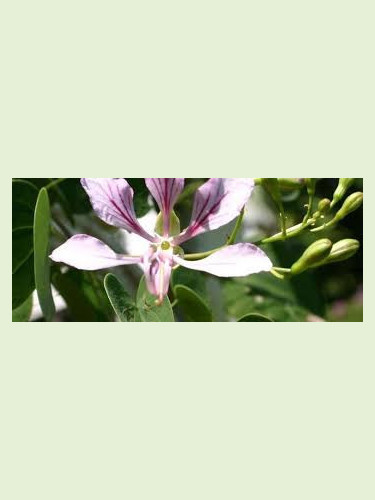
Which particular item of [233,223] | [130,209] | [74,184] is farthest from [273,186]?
[74,184]

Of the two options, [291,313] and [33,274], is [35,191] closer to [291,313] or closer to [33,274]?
[33,274]

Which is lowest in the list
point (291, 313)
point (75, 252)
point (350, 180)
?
point (291, 313)

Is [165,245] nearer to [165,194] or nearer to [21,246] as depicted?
[165,194]

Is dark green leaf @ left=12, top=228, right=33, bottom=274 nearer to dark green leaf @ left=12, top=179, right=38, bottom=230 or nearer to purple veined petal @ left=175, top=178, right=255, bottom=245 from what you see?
dark green leaf @ left=12, top=179, right=38, bottom=230

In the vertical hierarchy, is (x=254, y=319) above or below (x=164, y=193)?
below

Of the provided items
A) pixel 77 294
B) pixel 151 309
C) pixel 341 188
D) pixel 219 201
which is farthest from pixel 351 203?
pixel 77 294

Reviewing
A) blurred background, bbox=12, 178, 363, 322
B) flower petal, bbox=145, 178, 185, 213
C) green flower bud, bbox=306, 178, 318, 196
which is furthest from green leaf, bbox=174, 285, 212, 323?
green flower bud, bbox=306, 178, 318, 196

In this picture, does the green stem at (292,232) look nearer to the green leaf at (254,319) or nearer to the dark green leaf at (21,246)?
the green leaf at (254,319)
